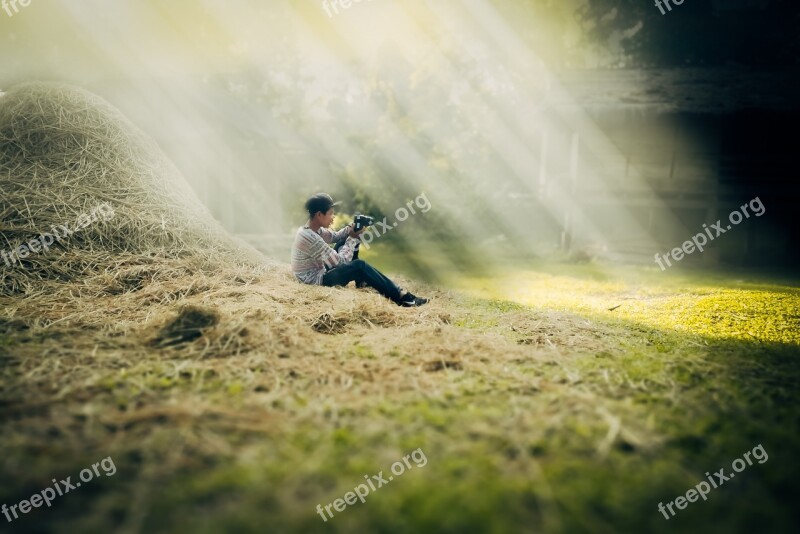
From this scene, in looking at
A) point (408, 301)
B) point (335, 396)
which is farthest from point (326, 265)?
point (335, 396)

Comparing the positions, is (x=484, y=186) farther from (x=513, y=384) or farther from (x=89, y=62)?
(x=89, y=62)

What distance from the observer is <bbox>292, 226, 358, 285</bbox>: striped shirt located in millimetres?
5953

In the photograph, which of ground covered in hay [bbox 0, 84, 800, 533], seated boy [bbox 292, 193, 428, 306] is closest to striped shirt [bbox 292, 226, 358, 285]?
seated boy [bbox 292, 193, 428, 306]

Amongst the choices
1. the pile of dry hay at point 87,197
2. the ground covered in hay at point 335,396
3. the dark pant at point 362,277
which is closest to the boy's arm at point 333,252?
the dark pant at point 362,277

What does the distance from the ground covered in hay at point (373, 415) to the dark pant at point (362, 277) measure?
2.66ft

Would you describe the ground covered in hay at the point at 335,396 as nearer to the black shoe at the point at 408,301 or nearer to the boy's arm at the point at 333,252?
the black shoe at the point at 408,301

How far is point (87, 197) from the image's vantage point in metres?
6.09

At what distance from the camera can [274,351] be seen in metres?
3.60

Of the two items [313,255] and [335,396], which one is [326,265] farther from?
[335,396]

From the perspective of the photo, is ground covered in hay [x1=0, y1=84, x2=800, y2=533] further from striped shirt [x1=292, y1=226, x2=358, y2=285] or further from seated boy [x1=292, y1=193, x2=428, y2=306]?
striped shirt [x1=292, y1=226, x2=358, y2=285]

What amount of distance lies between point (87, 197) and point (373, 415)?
5607 millimetres

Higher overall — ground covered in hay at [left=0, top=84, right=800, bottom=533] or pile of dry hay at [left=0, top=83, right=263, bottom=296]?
pile of dry hay at [left=0, top=83, right=263, bottom=296]

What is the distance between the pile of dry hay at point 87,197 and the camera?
5426 millimetres

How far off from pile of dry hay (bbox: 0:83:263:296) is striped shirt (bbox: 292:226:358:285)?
1181mm
